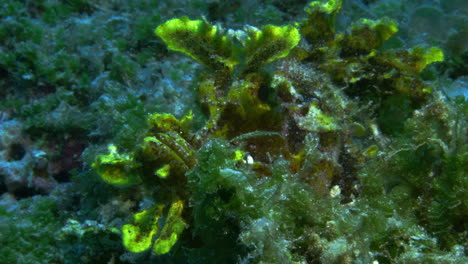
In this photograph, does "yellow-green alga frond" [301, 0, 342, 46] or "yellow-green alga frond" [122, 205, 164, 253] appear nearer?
"yellow-green alga frond" [122, 205, 164, 253]

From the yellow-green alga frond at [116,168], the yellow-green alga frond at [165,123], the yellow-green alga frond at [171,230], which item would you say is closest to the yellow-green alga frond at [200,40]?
the yellow-green alga frond at [165,123]

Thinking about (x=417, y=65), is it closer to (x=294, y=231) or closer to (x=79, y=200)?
(x=294, y=231)

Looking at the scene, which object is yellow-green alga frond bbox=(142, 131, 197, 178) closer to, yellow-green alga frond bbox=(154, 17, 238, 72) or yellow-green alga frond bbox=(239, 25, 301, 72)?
yellow-green alga frond bbox=(154, 17, 238, 72)

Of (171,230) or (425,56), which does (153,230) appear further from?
(425,56)

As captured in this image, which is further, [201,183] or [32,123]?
A: [32,123]

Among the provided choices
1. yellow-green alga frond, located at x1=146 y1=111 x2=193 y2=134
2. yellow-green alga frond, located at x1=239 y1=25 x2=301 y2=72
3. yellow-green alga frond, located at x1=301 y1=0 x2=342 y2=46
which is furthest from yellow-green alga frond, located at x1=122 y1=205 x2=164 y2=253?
yellow-green alga frond, located at x1=301 y1=0 x2=342 y2=46

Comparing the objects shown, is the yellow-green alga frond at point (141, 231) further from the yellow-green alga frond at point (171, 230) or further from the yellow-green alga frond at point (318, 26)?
the yellow-green alga frond at point (318, 26)

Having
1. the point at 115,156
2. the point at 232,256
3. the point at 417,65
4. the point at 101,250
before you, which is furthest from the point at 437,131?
the point at 101,250
